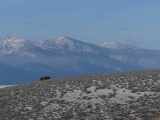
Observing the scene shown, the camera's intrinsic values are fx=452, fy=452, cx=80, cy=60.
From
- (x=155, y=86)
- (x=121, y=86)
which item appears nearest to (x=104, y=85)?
(x=121, y=86)

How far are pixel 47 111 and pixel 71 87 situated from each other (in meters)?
10.2

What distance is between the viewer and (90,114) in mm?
36594

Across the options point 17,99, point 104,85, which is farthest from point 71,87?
point 17,99

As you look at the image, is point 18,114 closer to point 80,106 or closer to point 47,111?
point 47,111

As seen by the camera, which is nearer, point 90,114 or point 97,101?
point 90,114

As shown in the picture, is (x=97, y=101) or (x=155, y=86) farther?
(x=155, y=86)

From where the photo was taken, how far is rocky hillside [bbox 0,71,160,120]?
3622 centimetres

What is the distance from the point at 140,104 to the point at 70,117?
21.2 feet

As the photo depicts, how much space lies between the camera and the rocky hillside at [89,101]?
1426 inches

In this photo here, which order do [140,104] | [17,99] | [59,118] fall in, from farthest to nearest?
[17,99]
[140,104]
[59,118]

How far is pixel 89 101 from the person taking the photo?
134ft

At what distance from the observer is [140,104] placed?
127 feet

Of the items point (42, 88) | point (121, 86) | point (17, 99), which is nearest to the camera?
point (17, 99)

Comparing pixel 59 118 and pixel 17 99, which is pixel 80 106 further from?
pixel 17 99
